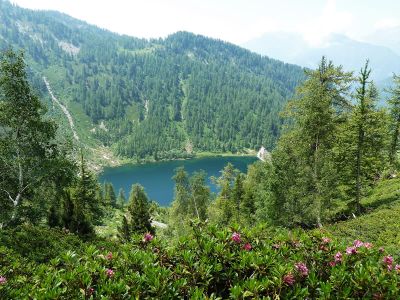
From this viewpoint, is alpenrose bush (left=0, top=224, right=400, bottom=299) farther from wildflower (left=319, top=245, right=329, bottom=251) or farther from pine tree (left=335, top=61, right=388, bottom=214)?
pine tree (left=335, top=61, right=388, bottom=214)

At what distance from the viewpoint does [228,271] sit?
23.1ft

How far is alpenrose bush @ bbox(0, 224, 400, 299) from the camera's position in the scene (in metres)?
6.17

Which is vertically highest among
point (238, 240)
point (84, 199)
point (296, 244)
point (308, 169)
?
point (238, 240)

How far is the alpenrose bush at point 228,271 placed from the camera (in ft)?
20.2


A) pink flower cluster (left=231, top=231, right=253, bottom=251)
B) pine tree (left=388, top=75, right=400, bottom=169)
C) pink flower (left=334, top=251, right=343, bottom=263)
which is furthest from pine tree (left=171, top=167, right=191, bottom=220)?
pink flower (left=334, top=251, right=343, bottom=263)

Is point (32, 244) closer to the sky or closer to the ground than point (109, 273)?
closer to the ground

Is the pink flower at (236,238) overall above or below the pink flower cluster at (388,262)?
below

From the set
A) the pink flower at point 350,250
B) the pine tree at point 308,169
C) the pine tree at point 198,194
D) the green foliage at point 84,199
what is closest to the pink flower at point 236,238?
the pink flower at point 350,250

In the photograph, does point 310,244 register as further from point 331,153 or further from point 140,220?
point 140,220

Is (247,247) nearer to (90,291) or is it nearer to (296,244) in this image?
(296,244)

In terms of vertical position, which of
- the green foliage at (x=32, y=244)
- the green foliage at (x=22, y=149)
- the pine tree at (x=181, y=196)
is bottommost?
the pine tree at (x=181, y=196)

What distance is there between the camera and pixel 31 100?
23.2m

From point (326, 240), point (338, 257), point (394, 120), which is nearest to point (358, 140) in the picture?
point (394, 120)

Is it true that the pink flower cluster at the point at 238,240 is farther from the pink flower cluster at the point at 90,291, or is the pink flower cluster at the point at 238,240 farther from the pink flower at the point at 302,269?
the pink flower cluster at the point at 90,291
